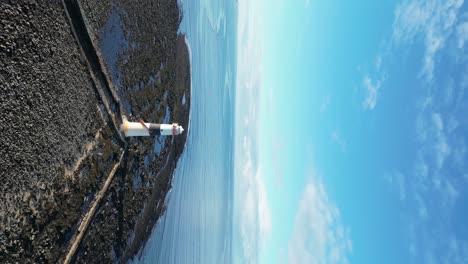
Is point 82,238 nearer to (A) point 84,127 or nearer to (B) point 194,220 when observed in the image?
(A) point 84,127

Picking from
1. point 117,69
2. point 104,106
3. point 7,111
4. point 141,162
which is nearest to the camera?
point 7,111

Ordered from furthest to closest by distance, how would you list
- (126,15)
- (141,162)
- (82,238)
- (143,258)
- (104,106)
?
(143,258)
(141,162)
(126,15)
(104,106)
(82,238)

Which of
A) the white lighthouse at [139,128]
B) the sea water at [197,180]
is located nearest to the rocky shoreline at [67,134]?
the white lighthouse at [139,128]

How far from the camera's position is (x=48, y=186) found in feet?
32.7

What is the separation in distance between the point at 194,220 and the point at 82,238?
69.4 feet

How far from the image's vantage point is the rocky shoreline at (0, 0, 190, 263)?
28.5ft

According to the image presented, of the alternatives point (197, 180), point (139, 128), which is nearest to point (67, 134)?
point (139, 128)

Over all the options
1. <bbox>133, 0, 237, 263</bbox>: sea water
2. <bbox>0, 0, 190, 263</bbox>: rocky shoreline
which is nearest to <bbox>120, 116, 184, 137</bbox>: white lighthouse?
<bbox>0, 0, 190, 263</bbox>: rocky shoreline

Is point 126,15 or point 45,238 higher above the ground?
point 126,15

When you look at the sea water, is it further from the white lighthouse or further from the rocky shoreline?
the white lighthouse

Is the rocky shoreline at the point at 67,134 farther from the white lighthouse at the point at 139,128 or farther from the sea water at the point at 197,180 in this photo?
the sea water at the point at 197,180

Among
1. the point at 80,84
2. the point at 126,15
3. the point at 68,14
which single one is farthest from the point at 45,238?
the point at 126,15

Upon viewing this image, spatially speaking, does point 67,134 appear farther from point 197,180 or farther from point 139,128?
point 197,180

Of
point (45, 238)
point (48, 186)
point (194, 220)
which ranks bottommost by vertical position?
point (194, 220)
